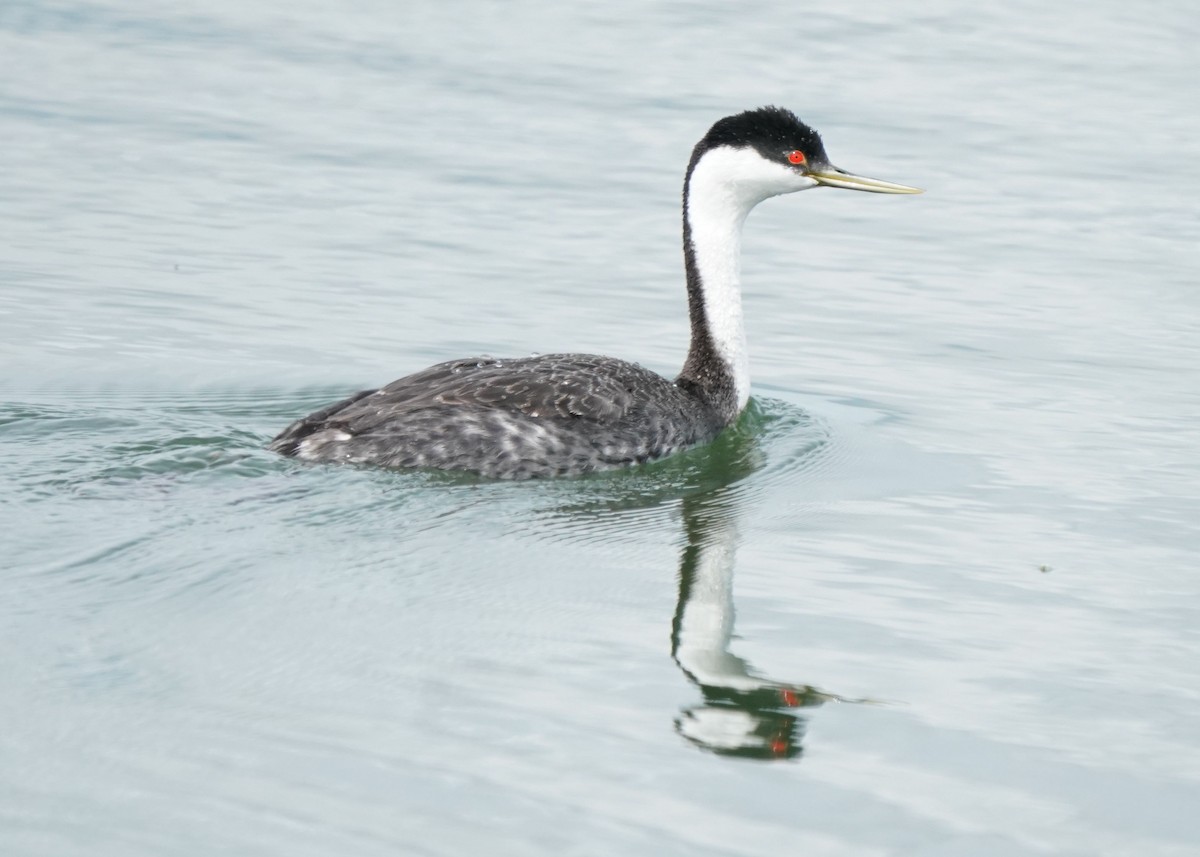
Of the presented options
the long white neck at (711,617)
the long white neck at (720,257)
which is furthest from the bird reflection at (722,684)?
the long white neck at (720,257)

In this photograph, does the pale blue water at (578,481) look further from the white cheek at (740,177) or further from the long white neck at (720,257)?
the white cheek at (740,177)

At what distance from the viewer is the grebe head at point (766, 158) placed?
408 inches

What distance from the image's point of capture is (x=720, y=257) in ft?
34.9

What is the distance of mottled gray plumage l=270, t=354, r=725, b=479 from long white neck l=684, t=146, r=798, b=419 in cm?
78

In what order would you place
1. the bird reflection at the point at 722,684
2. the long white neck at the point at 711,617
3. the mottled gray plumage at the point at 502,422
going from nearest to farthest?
the bird reflection at the point at 722,684, the long white neck at the point at 711,617, the mottled gray plumage at the point at 502,422

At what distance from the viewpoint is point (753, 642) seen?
736 centimetres

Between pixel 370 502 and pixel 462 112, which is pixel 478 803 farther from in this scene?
pixel 462 112

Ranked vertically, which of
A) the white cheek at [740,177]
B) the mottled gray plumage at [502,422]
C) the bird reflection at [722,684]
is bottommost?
the bird reflection at [722,684]

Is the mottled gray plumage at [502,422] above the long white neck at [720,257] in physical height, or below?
below

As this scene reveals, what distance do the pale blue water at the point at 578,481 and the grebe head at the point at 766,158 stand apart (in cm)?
126

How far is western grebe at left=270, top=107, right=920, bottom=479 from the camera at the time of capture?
30.2 ft

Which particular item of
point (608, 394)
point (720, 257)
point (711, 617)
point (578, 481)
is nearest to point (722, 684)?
point (711, 617)

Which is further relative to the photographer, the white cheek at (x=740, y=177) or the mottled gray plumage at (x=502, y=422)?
the white cheek at (x=740, y=177)

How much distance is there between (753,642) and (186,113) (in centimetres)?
1072
